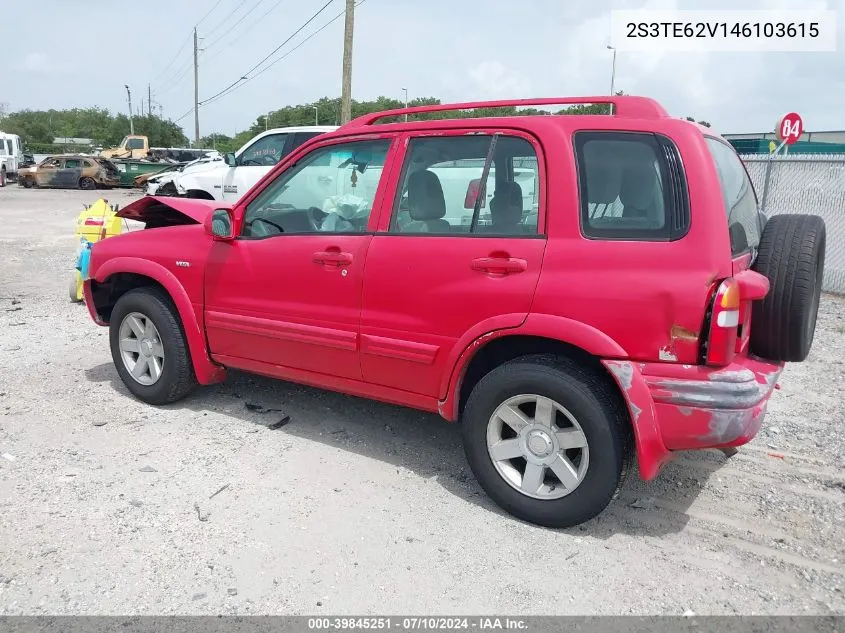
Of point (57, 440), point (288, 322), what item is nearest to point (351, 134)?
point (288, 322)

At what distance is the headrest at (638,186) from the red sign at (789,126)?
12.0 m

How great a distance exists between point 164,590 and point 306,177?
2.43 meters

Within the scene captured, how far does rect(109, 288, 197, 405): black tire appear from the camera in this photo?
4.58m

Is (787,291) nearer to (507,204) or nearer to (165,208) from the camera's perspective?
(507,204)

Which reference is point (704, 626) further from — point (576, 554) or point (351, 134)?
point (351, 134)

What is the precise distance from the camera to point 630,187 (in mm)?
3105

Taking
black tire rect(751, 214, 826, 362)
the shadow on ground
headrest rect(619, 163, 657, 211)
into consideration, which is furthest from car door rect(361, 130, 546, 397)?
black tire rect(751, 214, 826, 362)

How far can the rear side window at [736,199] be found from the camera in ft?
10.0

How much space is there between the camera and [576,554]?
311cm

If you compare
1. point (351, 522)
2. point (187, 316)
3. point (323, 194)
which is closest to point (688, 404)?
point (351, 522)

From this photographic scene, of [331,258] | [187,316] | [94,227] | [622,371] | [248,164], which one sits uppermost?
[248,164]

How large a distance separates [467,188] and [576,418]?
1.30 metres

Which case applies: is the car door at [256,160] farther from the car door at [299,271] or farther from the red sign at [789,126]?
the red sign at [789,126]

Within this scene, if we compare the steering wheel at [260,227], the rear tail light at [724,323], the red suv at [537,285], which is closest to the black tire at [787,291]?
the red suv at [537,285]
